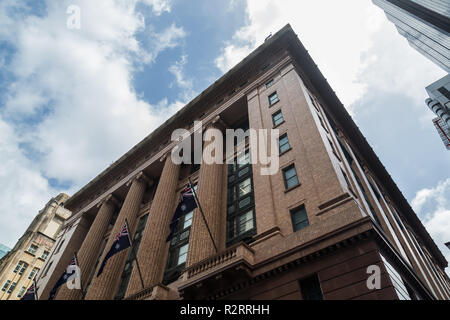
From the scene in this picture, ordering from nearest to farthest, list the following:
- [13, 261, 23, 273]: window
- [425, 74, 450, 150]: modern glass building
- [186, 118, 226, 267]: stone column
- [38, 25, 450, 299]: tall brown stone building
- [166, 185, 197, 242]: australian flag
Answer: [38, 25, 450, 299]: tall brown stone building → [166, 185, 197, 242]: australian flag → [186, 118, 226, 267]: stone column → [13, 261, 23, 273]: window → [425, 74, 450, 150]: modern glass building

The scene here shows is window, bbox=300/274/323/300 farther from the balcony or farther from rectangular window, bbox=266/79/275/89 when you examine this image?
rectangular window, bbox=266/79/275/89

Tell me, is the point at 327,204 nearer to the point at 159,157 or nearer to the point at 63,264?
the point at 159,157

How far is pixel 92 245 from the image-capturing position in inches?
1512

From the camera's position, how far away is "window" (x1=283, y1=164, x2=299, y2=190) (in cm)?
2162

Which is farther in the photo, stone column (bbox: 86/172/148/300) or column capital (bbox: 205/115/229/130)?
column capital (bbox: 205/115/229/130)

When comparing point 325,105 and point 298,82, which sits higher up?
point 325,105

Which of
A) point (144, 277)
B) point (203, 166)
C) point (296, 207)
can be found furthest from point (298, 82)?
point (144, 277)

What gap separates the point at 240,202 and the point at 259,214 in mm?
5831

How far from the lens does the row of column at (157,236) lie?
24078 millimetres

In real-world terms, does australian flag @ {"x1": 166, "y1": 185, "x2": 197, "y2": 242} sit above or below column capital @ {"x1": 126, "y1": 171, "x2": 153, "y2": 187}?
below

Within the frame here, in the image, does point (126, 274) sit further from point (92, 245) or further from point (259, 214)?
point (259, 214)

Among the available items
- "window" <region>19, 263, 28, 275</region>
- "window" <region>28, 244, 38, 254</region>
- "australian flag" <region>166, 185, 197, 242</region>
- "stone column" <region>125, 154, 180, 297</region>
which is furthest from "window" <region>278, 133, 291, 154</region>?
"window" <region>28, 244, 38, 254</region>

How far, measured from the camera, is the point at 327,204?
58.0 ft
